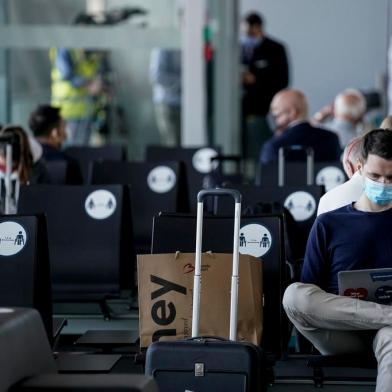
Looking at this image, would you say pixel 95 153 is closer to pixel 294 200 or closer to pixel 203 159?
pixel 203 159

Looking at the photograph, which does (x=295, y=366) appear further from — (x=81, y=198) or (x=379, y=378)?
(x=81, y=198)

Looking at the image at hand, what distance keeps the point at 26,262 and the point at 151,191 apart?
7.99ft

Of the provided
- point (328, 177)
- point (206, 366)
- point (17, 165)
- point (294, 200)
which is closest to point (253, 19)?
point (328, 177)

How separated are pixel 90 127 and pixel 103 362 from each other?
21.7ft

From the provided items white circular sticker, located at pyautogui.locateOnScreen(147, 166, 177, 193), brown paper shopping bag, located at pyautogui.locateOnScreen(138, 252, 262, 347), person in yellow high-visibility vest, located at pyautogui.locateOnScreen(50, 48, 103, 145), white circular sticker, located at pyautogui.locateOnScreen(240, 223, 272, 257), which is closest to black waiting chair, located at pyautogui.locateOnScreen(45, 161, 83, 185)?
white circular sticker, located at pyautogui.locateOnScreen(147, 166, 177, 193)

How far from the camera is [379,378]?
4.48 metres

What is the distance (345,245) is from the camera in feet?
16.0

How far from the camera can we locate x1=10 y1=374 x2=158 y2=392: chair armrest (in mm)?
2923

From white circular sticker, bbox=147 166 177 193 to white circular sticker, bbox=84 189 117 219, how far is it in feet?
3.64

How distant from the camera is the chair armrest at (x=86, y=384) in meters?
2.92

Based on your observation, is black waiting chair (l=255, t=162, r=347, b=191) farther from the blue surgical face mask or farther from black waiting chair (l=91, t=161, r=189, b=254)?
the blue surgical face mask

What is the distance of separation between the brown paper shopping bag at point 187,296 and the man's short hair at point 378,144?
0.61 m

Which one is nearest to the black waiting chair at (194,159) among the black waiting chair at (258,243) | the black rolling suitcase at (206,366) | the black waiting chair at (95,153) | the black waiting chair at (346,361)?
the black waiting chair at (95,153)

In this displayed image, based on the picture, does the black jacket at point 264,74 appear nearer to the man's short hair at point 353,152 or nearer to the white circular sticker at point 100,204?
the white circular sticker at point 100,204
